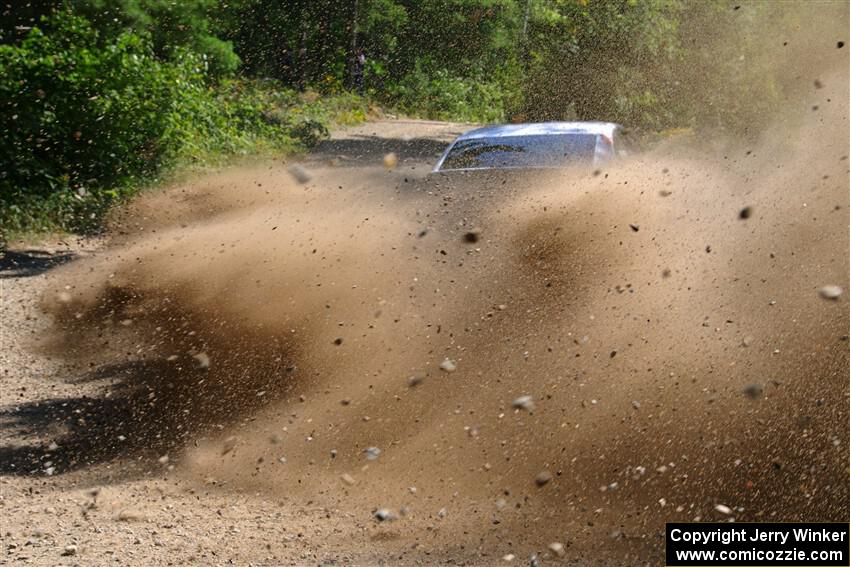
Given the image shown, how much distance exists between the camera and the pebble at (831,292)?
5195 mm

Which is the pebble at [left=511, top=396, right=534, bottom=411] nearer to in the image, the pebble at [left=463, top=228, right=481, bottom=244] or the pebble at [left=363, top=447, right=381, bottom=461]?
the pebble at [left=363, top=447, right=381, bottom=461]

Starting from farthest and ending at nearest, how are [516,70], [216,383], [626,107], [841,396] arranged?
[516,70] < [626,107] < [216,383] < [841,396]

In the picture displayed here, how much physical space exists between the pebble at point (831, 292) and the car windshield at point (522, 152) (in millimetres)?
2713

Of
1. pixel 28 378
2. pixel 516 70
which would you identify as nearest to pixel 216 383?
pixel 28 378

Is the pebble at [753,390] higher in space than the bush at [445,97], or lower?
lower

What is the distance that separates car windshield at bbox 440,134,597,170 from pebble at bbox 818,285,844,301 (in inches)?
107

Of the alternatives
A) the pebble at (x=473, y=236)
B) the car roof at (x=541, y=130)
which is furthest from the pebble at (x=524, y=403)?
the car roof at (x=541, y=130)

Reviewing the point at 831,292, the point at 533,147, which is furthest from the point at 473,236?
the point at 533,147

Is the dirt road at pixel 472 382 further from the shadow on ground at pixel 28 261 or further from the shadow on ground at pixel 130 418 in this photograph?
the shadow on ground at pixel 28 261

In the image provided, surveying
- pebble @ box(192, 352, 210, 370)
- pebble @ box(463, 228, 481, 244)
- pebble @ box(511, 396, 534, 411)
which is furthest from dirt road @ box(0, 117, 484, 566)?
pebble @ box(463, 228, 481, 244)

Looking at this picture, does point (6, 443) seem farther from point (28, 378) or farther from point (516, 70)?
point (516, 70)

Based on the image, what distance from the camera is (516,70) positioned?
18.3m

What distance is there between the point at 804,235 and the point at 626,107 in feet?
28.8

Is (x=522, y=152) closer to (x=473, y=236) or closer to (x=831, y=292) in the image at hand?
(x=473, y=236)
